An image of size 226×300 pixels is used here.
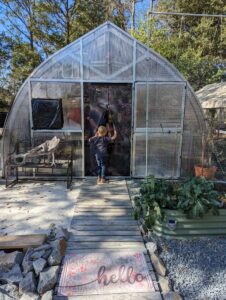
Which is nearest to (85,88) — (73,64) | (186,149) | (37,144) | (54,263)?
(73,64)

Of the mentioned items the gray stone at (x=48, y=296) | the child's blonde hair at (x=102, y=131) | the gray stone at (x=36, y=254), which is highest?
the child's blonde hair at (x=102, y=131)

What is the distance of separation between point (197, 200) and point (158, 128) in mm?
2618

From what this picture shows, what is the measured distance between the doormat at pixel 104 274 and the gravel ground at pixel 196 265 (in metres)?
0.29

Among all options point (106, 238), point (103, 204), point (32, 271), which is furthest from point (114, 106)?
point (32, 271)

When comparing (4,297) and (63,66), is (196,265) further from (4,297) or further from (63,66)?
(63,66)

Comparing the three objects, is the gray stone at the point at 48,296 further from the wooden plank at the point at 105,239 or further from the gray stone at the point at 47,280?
the wooden plank at the point at 105,239

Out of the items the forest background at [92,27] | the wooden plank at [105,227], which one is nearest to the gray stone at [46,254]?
the wooden plank at [105,227]

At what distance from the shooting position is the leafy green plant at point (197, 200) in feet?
9.41

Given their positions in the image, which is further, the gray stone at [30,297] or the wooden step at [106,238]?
the wooden step at [106,238]

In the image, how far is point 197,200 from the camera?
9.51 feet

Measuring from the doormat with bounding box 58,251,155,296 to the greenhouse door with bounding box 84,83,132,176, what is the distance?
3013 mm

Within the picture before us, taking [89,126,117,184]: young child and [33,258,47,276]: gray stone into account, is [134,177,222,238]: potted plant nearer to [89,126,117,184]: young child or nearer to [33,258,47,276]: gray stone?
[33,258,47,276]: gray stone

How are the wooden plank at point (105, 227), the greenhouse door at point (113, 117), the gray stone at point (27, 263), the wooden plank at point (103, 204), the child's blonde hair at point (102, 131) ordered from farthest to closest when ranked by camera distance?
the greenhouse door at point (113, 117) → the child's blonde hair at point (102, 131) → the wooden plank at point (103, 204) → the wooden plank at point (105, 227) → the gray stone at point (27, 263)

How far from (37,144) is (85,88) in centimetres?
163
